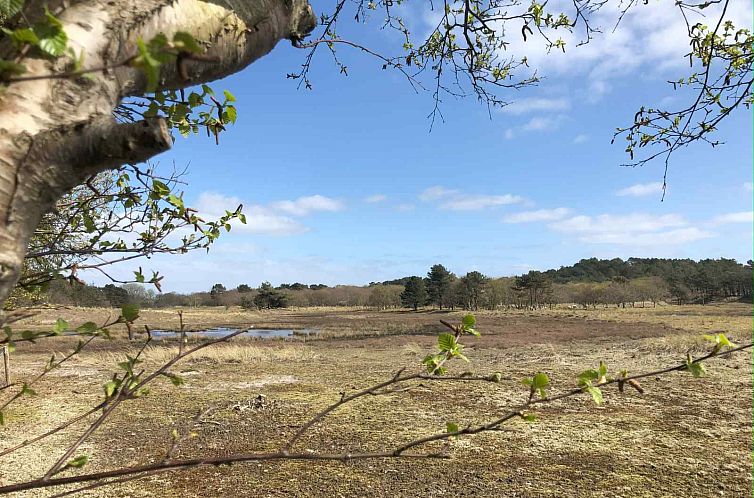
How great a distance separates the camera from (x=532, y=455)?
593 centimetres

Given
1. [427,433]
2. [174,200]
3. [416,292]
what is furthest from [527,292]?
[174,200]

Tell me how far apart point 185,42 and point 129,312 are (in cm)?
82

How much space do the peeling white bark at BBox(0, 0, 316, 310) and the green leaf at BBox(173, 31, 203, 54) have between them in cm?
16

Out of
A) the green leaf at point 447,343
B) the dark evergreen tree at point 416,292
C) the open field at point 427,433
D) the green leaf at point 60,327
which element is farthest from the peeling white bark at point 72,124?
the dark evergreen tree at point 416,292

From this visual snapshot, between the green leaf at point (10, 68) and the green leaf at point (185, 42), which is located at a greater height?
the green leaf at point (185, 42)

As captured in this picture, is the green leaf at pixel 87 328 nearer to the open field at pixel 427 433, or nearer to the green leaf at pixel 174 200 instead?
the green leaf at pixel 174 200

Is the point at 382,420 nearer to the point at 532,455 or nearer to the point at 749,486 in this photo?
the point at 532,455

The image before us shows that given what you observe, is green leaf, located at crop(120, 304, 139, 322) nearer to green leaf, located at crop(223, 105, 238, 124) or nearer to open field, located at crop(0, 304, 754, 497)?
green leaf, located at crop(223, 105, 238, 124)

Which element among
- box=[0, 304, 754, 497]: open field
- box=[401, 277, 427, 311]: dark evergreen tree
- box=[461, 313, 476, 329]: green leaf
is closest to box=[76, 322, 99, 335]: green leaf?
box=[461, 313, 476, 329]: green leaf

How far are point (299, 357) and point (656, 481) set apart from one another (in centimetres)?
1413

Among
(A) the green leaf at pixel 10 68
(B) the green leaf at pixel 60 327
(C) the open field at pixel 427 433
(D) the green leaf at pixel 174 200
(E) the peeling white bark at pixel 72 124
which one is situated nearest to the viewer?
(A) the green leaf at pixel 10 68

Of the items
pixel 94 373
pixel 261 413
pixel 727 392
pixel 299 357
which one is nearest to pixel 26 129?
pixel 261 413

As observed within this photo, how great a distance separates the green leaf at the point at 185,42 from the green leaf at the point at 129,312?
0.74 meters

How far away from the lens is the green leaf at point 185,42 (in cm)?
49
